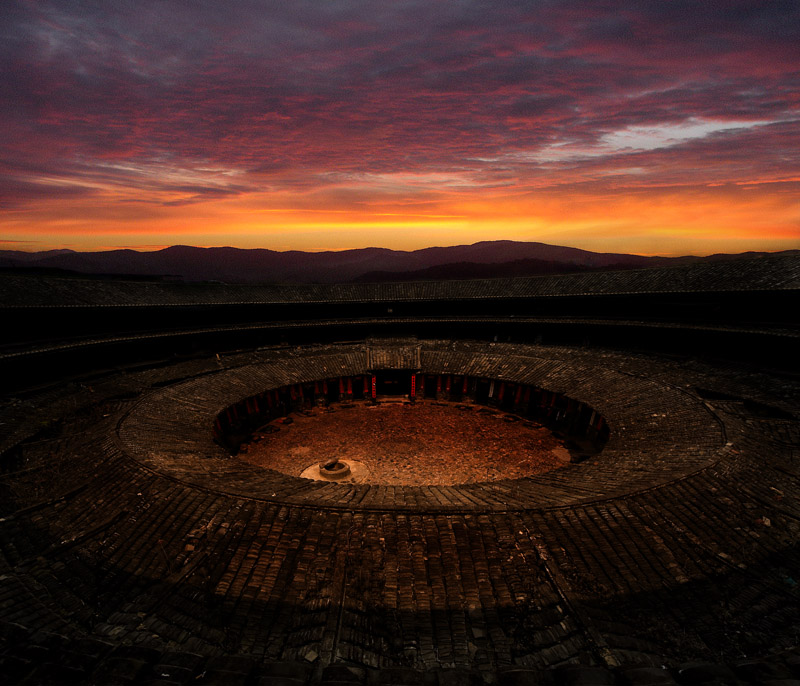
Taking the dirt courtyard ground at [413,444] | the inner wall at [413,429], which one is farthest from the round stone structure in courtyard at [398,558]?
the inner wall at [413,429]

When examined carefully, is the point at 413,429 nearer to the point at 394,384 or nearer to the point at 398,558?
the point at 394,384

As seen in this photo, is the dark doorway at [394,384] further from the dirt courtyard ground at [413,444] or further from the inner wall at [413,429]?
the dirt courtyard ground at [413,444]

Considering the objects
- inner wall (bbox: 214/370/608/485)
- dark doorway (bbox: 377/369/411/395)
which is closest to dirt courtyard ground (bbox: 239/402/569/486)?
inner wall (bbox: 214/370/608/485)

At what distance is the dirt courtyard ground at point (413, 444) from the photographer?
25.1 meters

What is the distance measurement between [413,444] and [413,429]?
7.98ft

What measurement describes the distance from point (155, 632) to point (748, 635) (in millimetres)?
14286

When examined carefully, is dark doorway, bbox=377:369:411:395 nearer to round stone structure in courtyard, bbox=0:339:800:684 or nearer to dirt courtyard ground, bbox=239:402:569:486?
dirt courtyard ground, bbox=239:402:569:486

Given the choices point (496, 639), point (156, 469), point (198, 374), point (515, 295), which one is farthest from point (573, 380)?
point (198, 374)

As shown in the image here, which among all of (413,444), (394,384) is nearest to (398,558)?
(413,444)

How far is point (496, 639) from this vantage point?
909 cm

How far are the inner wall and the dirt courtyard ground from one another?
73mm

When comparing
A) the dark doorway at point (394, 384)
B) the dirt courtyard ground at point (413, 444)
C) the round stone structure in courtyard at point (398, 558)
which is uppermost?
the round stone structure in courtyard at point (398, 558)

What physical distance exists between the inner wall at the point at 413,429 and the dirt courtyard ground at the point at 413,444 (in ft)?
0.24

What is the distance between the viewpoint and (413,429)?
30969 mm
